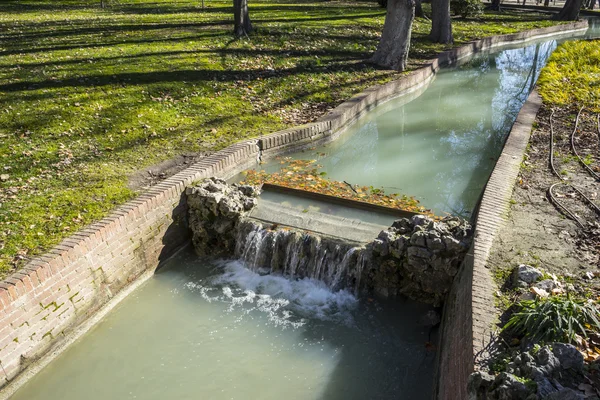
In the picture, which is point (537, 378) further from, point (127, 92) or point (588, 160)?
point (127, 92)

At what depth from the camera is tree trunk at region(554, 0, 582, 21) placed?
27.0 m

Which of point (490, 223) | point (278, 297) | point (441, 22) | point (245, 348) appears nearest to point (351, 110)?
point (490, 223)

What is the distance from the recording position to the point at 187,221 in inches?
280

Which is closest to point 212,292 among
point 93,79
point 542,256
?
point 542,256

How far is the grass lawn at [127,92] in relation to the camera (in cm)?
656

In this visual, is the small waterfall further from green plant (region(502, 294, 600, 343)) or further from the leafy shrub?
the leafy shrub

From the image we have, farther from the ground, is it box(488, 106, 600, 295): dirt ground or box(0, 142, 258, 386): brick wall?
box(488, 106, 600, 295): dirt ground

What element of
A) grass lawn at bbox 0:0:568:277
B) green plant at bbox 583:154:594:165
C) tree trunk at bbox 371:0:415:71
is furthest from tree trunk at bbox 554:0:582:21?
green plant at bbox 583:154:594:165

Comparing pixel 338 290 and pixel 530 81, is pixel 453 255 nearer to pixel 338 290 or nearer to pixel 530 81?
pixel 338 290

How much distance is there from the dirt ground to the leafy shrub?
17.1m

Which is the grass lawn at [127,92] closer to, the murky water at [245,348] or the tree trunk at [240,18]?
the tree trunk at [240,18]

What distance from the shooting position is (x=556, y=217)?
5980 millimetres

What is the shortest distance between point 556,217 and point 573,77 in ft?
30.5

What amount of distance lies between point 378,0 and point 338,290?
22.0 m
